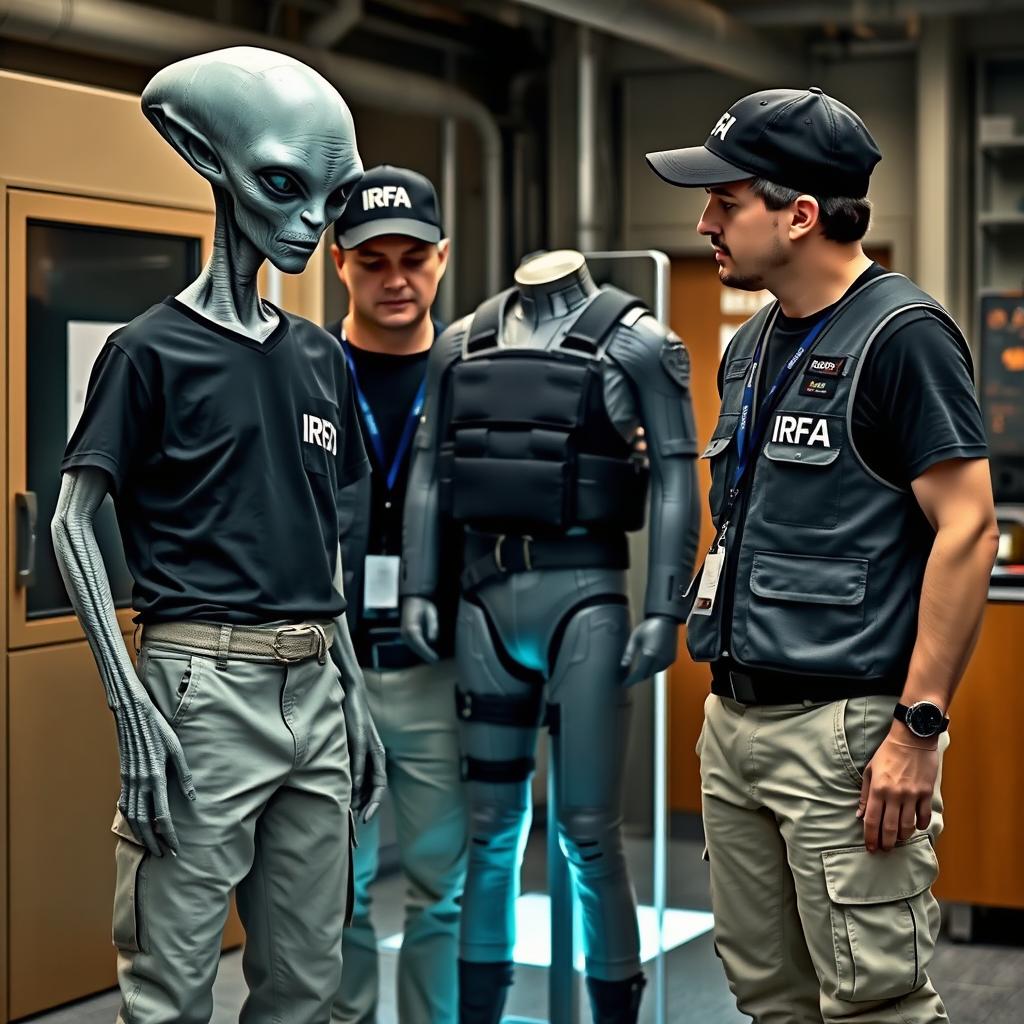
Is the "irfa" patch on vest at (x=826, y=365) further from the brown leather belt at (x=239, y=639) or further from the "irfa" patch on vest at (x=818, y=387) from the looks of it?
the brown leather belt at (x=239, y=639)

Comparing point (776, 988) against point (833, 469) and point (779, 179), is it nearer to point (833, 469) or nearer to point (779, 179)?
point (833, 469)

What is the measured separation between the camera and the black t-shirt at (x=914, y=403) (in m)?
1.91

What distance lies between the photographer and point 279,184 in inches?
79.5

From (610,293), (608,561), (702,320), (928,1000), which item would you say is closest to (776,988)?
(928,1000)

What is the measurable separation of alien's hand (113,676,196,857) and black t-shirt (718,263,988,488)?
36.0 inches

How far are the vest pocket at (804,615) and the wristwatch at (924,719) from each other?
92 mm

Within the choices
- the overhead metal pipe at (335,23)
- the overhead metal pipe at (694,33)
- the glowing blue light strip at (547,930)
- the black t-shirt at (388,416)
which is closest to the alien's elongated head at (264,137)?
the black t-shirt at (388,416)

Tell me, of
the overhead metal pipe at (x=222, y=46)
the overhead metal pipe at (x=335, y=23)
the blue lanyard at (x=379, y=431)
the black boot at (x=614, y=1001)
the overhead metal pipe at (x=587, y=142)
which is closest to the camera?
the black boot at (x=614, y=1001)

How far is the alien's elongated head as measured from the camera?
6.55ft

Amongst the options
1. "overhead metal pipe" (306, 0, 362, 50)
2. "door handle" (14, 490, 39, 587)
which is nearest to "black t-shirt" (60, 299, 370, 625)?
"door handle" (14, 490, 39, 587)

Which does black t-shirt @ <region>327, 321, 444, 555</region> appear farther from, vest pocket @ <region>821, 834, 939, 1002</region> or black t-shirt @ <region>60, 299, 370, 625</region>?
vest pocket @ <region>821, 834, 939, 1002</region>

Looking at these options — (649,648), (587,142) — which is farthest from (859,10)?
(649,648)

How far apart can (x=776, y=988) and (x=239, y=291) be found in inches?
45.0

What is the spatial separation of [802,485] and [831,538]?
0.08 m
